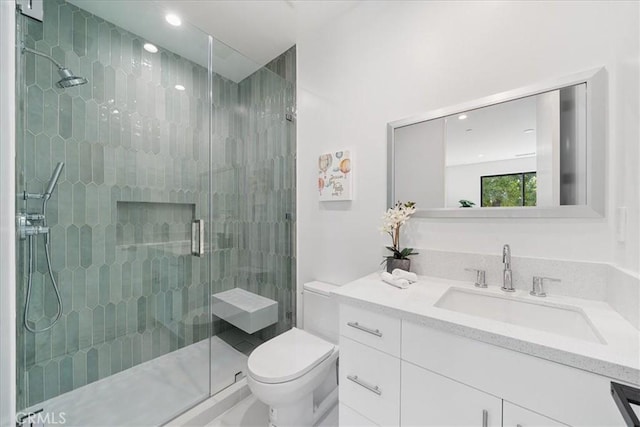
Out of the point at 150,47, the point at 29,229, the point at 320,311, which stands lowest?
the point at 320,311

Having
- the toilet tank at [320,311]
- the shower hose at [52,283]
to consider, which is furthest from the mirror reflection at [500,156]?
the shower hose at [52,283]

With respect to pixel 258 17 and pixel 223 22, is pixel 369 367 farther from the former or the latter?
pixel 223 22

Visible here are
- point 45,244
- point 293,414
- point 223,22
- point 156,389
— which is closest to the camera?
point 293,414

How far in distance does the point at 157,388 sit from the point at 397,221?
1.94 m

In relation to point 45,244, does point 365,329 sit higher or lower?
lower

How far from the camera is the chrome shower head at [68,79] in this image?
1.52 metres

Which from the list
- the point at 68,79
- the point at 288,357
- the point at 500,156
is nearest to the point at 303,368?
the point at 288,357

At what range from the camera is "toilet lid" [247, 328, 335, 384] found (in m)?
1.20

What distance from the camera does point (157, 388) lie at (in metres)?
1.64

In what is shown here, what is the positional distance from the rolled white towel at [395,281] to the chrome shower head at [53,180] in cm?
206

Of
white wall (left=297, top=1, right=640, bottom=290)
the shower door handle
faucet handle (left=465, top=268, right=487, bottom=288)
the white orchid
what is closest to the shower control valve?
the shower door handle

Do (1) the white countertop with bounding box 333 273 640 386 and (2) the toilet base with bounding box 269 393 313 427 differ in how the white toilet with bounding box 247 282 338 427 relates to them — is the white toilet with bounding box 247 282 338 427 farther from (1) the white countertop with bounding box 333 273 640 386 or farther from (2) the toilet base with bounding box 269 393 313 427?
(1) the white countertop with bounding box 333 273 640 386

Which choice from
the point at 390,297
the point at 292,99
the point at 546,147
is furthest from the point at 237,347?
the point at 546,147

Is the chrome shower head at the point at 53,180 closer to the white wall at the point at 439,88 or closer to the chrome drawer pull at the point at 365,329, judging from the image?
the white wall at the point at 439,88
